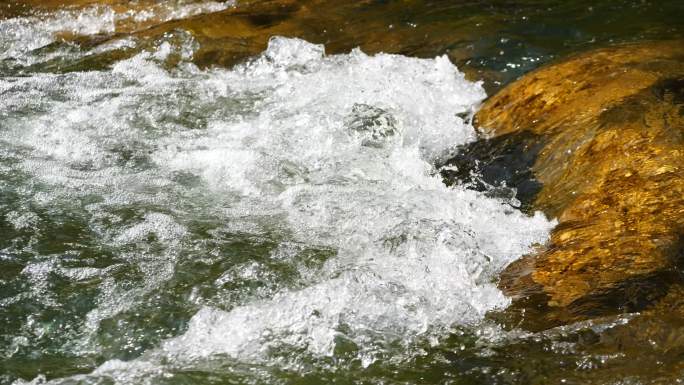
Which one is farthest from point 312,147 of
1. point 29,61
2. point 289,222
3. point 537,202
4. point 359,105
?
point 29,61

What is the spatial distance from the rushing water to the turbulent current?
0.5 inches

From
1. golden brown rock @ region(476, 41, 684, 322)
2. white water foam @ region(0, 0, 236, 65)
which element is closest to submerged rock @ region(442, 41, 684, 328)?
golden brown rock @ region(476, 41, 684, 322)

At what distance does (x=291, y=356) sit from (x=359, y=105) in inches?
106

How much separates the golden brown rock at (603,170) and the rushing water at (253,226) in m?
0.16

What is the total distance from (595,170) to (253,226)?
5.90 ft

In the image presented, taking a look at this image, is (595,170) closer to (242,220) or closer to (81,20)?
(242,220)

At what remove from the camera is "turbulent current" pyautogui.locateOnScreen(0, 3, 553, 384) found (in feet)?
9.08

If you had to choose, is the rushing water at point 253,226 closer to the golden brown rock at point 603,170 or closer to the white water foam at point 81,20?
the golden brown rock at point 603,170

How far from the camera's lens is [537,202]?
3738 mm

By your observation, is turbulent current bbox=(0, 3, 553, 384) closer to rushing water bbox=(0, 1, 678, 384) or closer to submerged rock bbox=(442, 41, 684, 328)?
rushing water bbox=(0, 1, 678, 384)

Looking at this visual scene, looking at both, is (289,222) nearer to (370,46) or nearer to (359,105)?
(359,105)

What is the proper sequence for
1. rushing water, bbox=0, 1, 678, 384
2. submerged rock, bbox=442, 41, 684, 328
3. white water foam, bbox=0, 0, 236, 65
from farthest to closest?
white water foam, bbox=0, 0, 236, 65
submerged rock, bbox=442, 41, 684, 328
rushing water, bbox=0, 1, 678, 384

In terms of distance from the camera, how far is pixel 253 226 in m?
3.64

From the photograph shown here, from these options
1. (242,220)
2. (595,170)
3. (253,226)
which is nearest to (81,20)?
(242,220)
